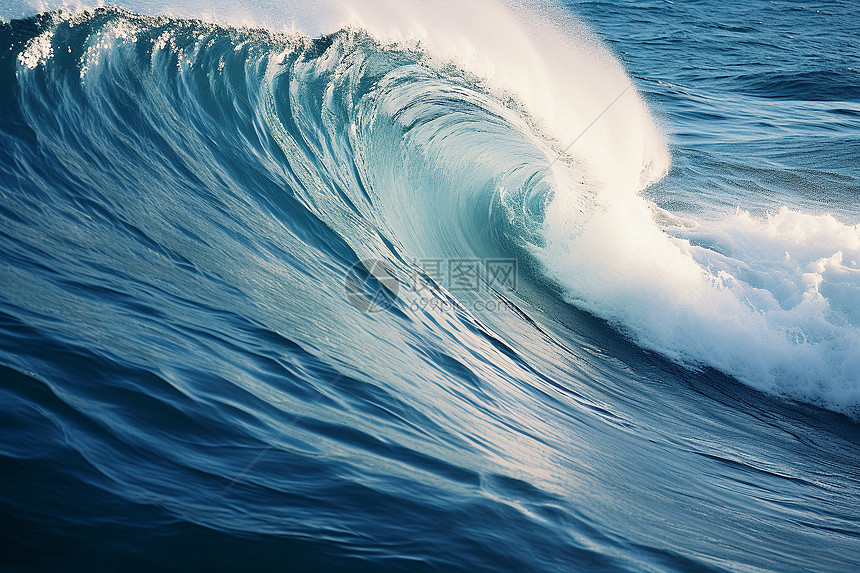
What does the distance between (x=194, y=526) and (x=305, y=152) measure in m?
5.83

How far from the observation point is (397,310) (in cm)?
549

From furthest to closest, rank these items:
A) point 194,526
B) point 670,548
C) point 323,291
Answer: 1. point 323,291
2. point 670,548
3. point 194,526

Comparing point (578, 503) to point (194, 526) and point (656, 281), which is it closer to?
point (194, 526)

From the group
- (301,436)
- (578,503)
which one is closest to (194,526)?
(301,436)

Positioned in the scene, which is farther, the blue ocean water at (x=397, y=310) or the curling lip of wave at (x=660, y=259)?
the curling lip of wave at (x=660, y=259)

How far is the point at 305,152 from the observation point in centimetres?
739

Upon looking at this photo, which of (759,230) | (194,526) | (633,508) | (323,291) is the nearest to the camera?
(194,526)

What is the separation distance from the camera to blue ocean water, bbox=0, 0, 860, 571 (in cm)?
245

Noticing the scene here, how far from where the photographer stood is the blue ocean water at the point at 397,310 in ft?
8.05

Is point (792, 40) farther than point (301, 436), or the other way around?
point (792, 40)

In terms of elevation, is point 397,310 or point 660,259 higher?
point 660,259

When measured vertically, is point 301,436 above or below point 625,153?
below

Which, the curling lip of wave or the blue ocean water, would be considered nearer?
the blue ocean water

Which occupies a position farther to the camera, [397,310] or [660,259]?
[660,259]
